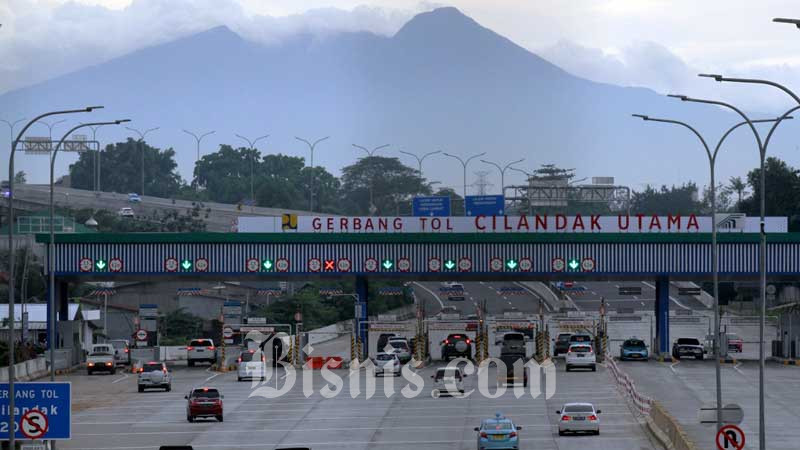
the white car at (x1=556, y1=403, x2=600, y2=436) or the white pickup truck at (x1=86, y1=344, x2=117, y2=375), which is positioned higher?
the white car at (x1=556, y1=403, x2=600, y2=436)

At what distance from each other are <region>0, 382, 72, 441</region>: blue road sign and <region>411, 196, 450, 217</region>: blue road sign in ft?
199

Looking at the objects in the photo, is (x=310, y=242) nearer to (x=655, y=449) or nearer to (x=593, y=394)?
(x=593, y=394)

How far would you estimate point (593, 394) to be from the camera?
60156 millimetres

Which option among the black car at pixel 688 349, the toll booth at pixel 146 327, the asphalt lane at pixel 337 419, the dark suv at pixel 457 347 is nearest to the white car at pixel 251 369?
the asphalt lane at pixel 337 419

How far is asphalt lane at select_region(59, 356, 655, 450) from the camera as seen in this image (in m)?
44.4

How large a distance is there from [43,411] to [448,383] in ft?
101

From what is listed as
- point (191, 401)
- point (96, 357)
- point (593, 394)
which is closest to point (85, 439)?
point (191, 401)

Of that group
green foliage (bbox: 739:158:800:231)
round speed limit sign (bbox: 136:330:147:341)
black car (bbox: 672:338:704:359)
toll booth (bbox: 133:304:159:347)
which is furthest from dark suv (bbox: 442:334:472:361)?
green foliage (bbox: 739:158:800:231)

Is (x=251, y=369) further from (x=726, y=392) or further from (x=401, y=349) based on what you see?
(x=726, y=392)

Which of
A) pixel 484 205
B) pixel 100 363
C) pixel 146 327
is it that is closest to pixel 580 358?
pixel 484 205

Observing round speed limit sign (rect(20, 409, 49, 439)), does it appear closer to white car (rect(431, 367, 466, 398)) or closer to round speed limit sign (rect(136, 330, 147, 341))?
white car (rect(431, 367, 466, 398))

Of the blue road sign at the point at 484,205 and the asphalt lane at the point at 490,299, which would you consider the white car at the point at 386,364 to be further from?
the asphalt lane at the point at 490,299

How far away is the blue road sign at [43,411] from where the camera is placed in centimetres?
3291

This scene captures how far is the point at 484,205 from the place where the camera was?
313ft
